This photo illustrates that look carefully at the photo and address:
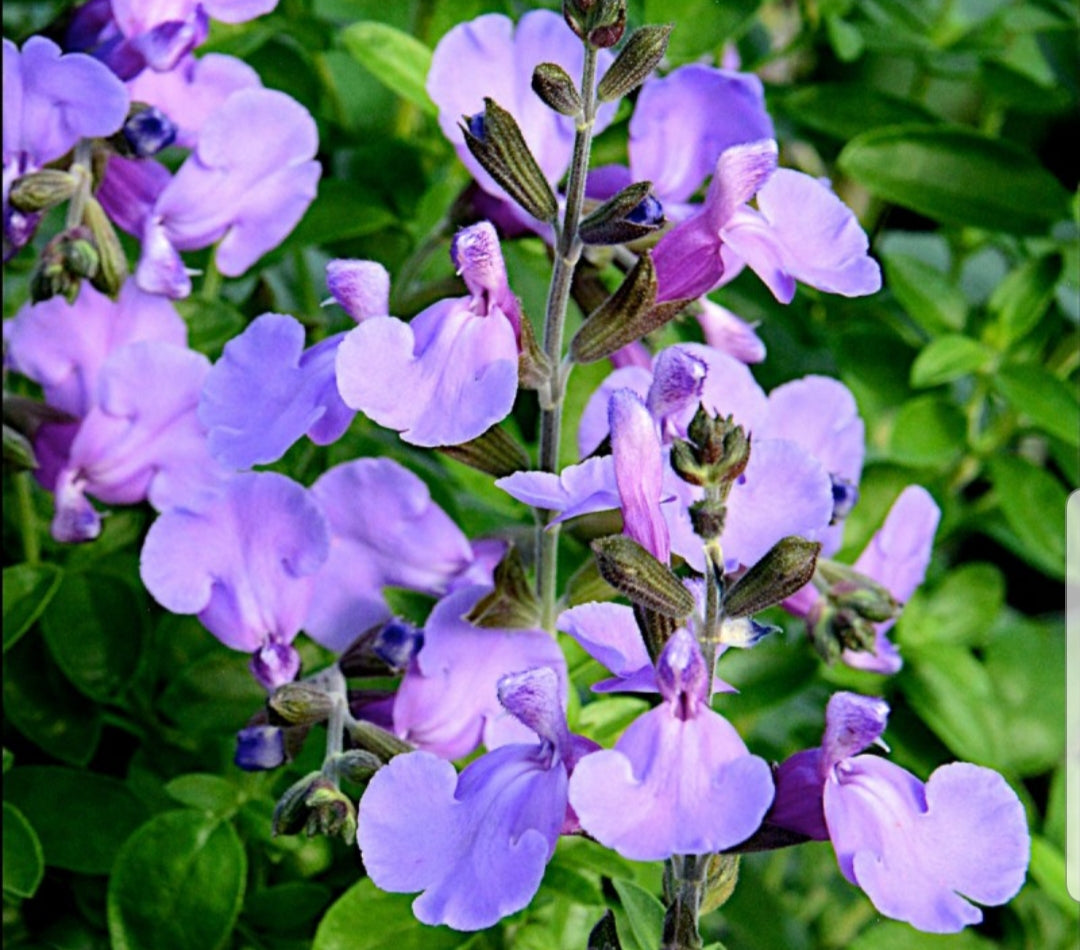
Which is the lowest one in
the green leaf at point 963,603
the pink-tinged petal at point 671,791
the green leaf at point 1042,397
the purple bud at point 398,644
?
the green leaf at point 963,603

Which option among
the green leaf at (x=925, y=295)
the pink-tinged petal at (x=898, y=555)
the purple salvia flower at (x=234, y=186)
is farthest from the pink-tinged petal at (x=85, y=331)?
the green leaf at (x=925, y=295)

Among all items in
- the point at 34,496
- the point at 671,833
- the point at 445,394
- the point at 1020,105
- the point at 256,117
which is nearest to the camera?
the point at 671,833

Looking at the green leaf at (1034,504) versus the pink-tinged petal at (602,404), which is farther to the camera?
the green leaf at (1034,504)

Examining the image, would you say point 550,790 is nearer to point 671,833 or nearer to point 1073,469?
point 671,833

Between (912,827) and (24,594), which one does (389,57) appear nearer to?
(24,594)

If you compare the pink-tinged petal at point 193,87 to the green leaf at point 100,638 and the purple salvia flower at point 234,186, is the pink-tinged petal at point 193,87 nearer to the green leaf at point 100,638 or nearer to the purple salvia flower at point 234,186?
the purple salvia flower at point 234,186

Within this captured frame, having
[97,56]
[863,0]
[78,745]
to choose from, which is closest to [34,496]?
[78,745]

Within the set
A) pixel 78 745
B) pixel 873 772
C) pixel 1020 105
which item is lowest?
pixel 78 745
